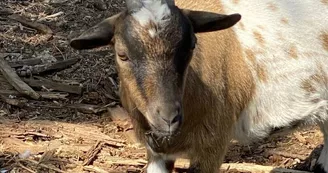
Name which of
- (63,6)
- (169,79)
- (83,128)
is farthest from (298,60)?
(63,6)

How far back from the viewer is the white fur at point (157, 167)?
5484mm

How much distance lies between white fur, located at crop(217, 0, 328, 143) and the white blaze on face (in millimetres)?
1026

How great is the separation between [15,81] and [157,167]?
2.16 meters

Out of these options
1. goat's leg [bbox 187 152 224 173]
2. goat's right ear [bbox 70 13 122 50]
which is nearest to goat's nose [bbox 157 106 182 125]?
goat's right ear [bbox 70 13 122 50]

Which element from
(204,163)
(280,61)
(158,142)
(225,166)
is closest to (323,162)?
(225,166)

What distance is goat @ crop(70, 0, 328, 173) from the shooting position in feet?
14.6

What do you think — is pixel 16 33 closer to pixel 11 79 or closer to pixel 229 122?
pixel 11 79

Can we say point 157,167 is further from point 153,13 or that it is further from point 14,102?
point 14,102

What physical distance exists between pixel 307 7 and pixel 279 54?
0.48 metres

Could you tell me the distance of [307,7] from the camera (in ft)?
18.8

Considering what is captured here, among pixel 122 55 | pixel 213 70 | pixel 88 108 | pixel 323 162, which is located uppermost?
pixel 122 55

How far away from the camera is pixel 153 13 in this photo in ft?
14.7

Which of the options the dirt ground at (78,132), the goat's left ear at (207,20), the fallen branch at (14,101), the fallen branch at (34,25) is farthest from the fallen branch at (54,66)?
the goat's left ear at (207,20)

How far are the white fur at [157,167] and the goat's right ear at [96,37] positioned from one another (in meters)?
1.15
